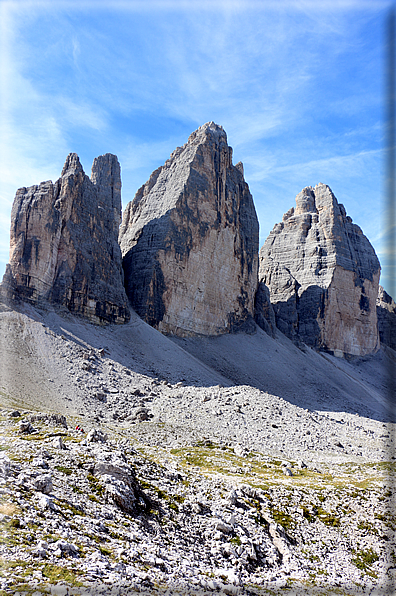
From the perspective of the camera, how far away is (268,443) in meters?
41.1

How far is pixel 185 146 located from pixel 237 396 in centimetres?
6786

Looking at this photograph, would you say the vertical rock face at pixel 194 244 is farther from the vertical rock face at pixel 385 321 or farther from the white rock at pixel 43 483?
the white rock at pixel 43 483

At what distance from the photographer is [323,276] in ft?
405

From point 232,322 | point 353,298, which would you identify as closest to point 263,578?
point 232,322

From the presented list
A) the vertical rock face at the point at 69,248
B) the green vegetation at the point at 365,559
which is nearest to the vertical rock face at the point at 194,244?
A: the vertical rock face at the point at 69,248

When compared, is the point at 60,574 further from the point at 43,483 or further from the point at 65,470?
the point at 65,470

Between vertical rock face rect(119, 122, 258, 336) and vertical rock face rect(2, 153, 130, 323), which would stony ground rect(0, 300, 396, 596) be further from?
vertical rock face rect(119, 122, 258, 336)

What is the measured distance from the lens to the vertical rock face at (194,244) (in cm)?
8481

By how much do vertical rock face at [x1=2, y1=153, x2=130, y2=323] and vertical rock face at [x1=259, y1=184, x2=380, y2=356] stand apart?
52.2 meters

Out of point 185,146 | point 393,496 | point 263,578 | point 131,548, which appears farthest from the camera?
point 185,146

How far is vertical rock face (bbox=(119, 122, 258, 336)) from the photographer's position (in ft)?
278

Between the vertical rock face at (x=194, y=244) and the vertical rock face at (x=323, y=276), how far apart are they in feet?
72.9

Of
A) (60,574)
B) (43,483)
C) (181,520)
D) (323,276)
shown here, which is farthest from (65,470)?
(323,276)

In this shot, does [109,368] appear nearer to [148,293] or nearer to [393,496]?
[148,293]
